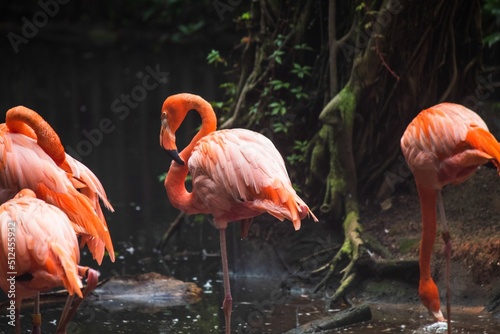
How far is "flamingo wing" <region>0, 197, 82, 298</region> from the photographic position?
4.15 metres

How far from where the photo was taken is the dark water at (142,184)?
6051mm

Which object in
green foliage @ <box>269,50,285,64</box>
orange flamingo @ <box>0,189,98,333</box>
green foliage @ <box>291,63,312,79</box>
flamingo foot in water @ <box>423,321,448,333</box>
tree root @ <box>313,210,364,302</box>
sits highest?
green foliage @ <box>269,50,285,64</box>

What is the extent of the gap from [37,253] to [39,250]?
16 millimetres

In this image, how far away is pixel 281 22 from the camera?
7.90 metres

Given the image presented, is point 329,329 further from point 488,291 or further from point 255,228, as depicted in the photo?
point 255,228

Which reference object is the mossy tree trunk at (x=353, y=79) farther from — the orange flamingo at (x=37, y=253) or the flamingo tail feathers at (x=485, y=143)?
the orange flamingo at (x=37, y=253)

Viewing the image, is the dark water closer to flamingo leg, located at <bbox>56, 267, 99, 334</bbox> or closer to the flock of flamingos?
the flock of flamingos

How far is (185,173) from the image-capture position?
18.8 ft

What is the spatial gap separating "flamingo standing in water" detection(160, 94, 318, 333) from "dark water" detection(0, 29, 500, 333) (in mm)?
877

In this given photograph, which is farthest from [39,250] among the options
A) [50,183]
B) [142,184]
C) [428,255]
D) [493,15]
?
[493,15]

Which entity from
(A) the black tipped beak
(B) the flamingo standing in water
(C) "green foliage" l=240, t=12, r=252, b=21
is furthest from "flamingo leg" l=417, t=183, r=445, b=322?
(C) "green foliage" l=240, t=12, r=252, b=21

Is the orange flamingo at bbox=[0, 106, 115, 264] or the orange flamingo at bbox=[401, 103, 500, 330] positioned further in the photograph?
the orange flamingo at bbox=[401, 103, 500, 330]

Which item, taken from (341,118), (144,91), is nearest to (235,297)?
(341,118)

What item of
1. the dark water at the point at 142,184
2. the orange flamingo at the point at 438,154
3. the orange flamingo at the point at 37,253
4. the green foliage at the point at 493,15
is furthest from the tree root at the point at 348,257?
the green foliage at the point at 493,15
